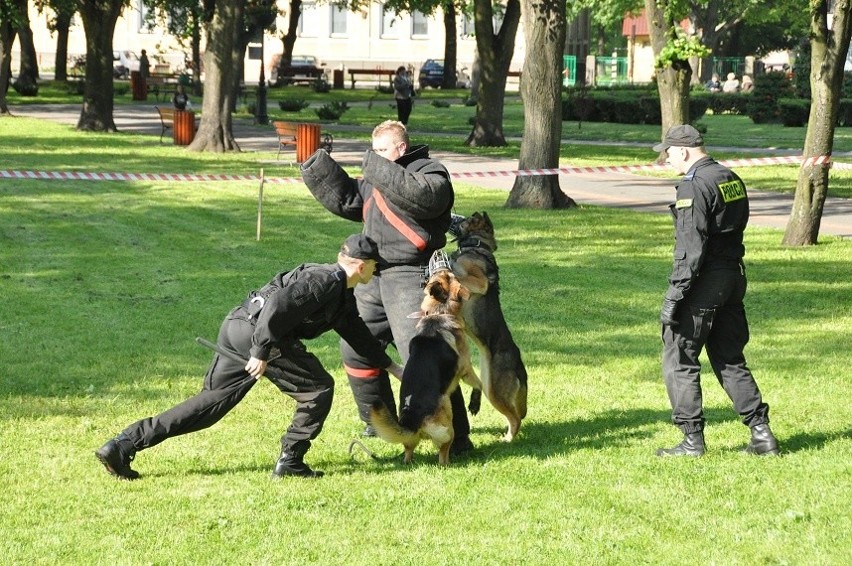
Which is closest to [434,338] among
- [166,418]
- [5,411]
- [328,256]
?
[166,418]

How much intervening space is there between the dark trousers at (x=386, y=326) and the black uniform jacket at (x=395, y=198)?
0.41ft

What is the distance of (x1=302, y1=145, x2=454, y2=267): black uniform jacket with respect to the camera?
6.81 m

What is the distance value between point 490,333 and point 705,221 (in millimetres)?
1514

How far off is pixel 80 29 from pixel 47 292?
75166 millimetres

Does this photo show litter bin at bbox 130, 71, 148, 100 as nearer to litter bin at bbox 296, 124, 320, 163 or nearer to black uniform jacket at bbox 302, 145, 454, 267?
litter bin at bbox 296, 124, 320, 163

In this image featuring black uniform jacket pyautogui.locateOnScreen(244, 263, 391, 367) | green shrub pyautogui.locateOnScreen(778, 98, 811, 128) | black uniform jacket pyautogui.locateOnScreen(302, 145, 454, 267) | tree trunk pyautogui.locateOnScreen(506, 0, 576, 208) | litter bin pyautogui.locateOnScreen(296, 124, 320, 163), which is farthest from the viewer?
green shrub pyautogui.locateOnScreen(778, 98, 811, 128)

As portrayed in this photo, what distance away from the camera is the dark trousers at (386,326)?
7.13 metres

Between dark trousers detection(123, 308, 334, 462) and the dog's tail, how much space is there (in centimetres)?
32

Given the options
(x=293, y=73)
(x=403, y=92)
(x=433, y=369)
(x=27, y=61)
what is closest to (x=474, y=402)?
(x=433, y=369)

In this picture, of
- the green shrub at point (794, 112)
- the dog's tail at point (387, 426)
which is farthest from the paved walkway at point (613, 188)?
the dog's tail at point (387, 426)

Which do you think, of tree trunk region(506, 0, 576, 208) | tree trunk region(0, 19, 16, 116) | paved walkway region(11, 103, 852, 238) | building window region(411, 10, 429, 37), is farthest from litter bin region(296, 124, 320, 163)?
building window region(411, 10, 429, 37)

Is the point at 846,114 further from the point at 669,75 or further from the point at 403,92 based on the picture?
the point at 669,75

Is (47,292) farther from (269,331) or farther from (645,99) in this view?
(645,99)

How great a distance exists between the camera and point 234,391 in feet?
22.2
